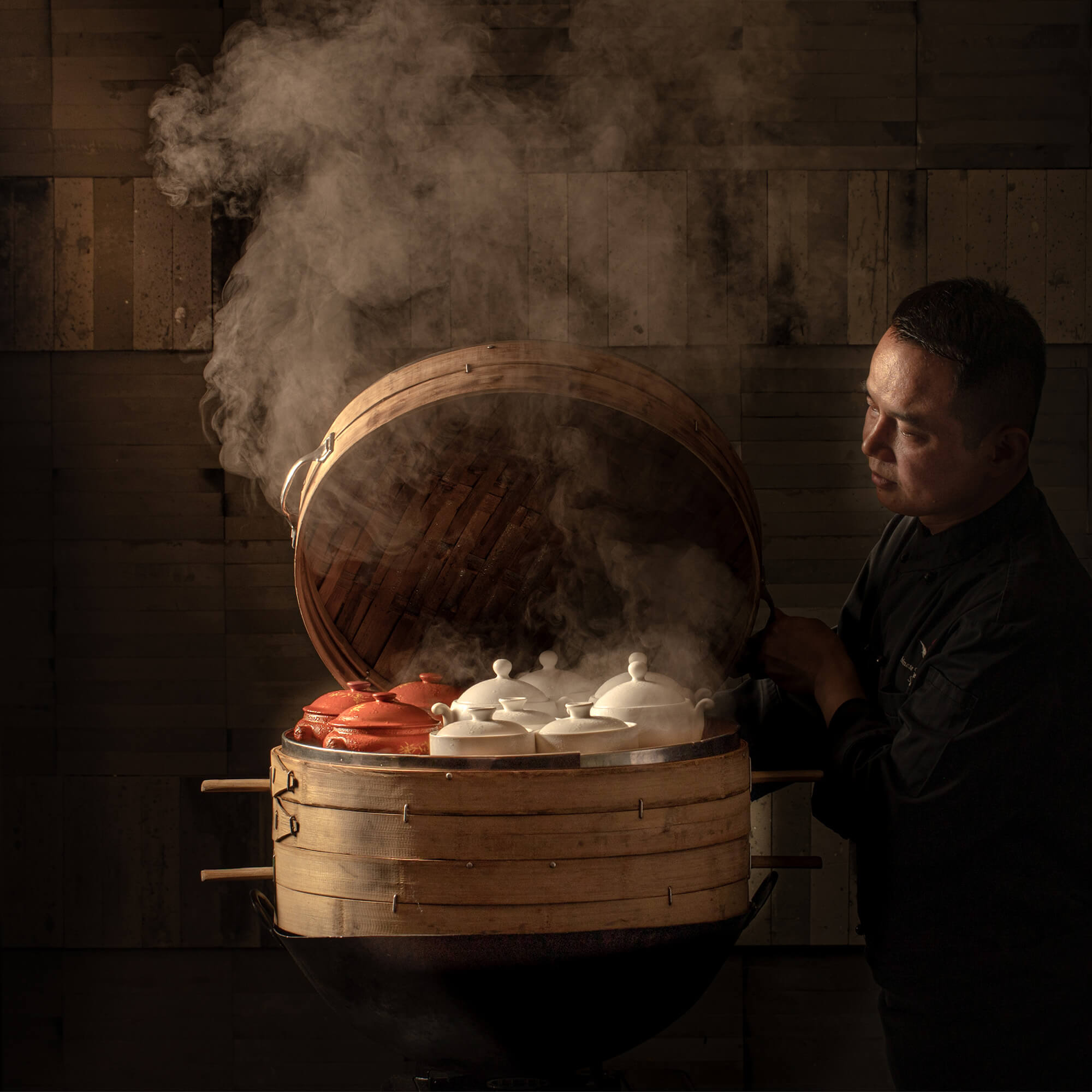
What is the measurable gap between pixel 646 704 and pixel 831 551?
1.62 meters

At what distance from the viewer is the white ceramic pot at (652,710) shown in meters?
1.49

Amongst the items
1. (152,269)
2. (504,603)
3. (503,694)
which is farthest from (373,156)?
(503,694)

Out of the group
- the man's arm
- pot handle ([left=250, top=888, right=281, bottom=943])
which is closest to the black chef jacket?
the man's arm

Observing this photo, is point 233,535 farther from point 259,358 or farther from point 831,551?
point 831,551

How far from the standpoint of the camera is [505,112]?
2.86 meters

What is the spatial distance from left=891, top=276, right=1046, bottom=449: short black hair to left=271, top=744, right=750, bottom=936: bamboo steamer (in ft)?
2.27

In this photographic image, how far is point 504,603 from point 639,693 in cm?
53

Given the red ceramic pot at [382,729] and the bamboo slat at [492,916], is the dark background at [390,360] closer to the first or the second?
the red ceramic pot at [382,729]

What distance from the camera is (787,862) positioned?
164 centimetres

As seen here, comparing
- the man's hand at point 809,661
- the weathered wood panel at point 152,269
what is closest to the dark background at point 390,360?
the weathered wood panel at point 152,269

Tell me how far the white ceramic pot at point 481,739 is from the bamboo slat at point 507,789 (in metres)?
0.06

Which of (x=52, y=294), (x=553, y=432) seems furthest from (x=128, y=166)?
(x=553, y=432)

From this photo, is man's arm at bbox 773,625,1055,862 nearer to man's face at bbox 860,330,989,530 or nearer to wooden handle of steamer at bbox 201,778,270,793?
man's face at bbox 860,330,989,530

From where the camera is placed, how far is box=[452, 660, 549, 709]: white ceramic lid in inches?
62.6
